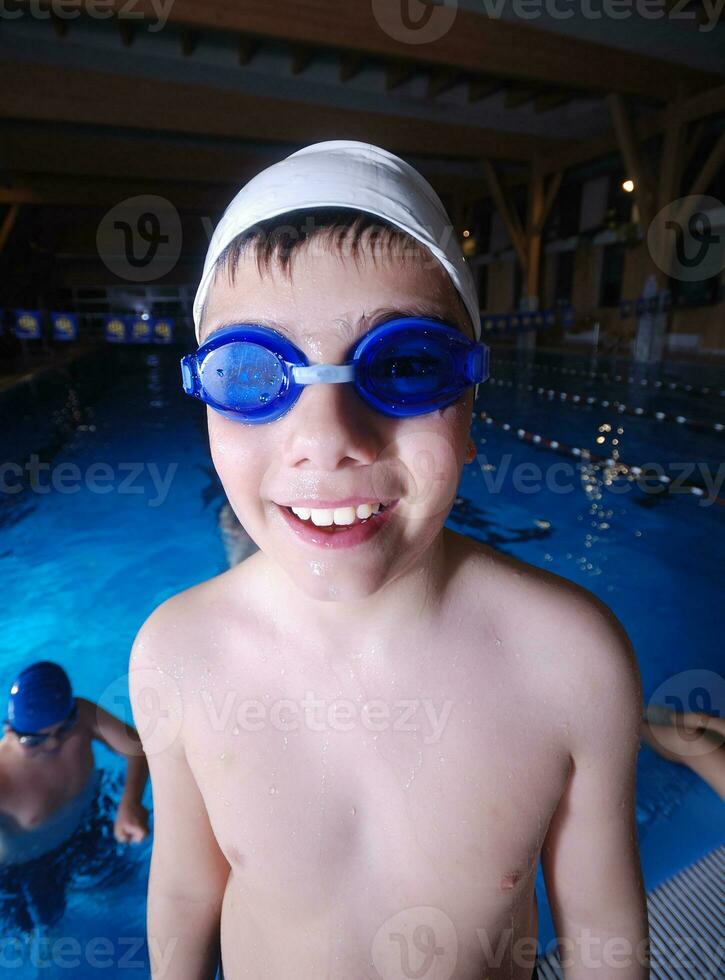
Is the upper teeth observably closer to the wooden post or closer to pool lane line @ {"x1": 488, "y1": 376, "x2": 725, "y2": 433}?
pool lane line @ {"x1": 488, "y1": 376, "x2": 725, "y2": 433}

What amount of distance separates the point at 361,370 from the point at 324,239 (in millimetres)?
200

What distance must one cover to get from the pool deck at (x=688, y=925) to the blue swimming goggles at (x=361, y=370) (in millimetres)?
1614

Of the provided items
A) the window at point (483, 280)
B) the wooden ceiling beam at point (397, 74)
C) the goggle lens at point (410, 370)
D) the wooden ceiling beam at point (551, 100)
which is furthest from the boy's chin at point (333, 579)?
the window at point (483, 280)

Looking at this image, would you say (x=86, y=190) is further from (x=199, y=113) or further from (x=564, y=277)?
(x=564, y=277)

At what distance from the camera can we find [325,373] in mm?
871

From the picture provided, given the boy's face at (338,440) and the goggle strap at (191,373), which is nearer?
the boy's face at (338,440)

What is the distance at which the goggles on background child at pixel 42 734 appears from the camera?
8.32 ft

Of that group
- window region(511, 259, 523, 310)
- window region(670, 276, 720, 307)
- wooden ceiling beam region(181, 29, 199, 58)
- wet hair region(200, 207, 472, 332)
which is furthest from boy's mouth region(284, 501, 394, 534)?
window region(511, 259, 523, 310)

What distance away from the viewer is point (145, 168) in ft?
50.0

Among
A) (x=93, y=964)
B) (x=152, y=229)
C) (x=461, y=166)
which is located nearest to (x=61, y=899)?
(x=93, y=964)

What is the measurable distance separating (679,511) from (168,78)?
11.4 metres

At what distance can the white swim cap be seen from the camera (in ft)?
3.03

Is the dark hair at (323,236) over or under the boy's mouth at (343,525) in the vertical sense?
over

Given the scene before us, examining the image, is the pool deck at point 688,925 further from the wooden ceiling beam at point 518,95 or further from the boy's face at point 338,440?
the wooden ceiling beam at point 518,95
